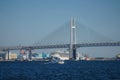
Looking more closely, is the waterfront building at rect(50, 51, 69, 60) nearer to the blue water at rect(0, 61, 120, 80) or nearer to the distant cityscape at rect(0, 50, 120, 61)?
the distant cityscape at rect(0, 50, 120, 61)

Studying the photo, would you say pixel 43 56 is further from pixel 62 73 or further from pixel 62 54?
pixel 62 73

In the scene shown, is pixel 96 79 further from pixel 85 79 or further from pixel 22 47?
pixel 22 47

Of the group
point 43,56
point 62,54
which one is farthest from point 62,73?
point 43,56

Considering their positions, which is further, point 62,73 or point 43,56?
point 43,56

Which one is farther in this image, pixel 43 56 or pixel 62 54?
pixel 43 56

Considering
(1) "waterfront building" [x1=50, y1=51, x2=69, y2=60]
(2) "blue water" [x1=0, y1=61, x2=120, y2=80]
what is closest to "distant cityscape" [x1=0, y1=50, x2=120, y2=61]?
(1) "waterfront building" [x1=50, y1=51, x2=69, y2=60]

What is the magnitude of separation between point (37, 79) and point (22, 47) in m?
87.3

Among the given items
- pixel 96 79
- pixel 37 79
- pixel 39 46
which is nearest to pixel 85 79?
pixel 96 79

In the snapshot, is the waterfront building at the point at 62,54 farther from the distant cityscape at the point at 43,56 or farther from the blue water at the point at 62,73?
the blue water at the point at 62,73

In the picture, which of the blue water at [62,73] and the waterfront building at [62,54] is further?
the waterfront building at [62,54]

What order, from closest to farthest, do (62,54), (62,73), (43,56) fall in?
(62,73)
(62,54)
(43,56)

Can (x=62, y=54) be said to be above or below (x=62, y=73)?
above

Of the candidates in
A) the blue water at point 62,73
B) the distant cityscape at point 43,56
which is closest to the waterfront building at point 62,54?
the distant cityscape at point 43,56

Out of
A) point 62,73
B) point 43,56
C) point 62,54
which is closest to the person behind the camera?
point 62,73
